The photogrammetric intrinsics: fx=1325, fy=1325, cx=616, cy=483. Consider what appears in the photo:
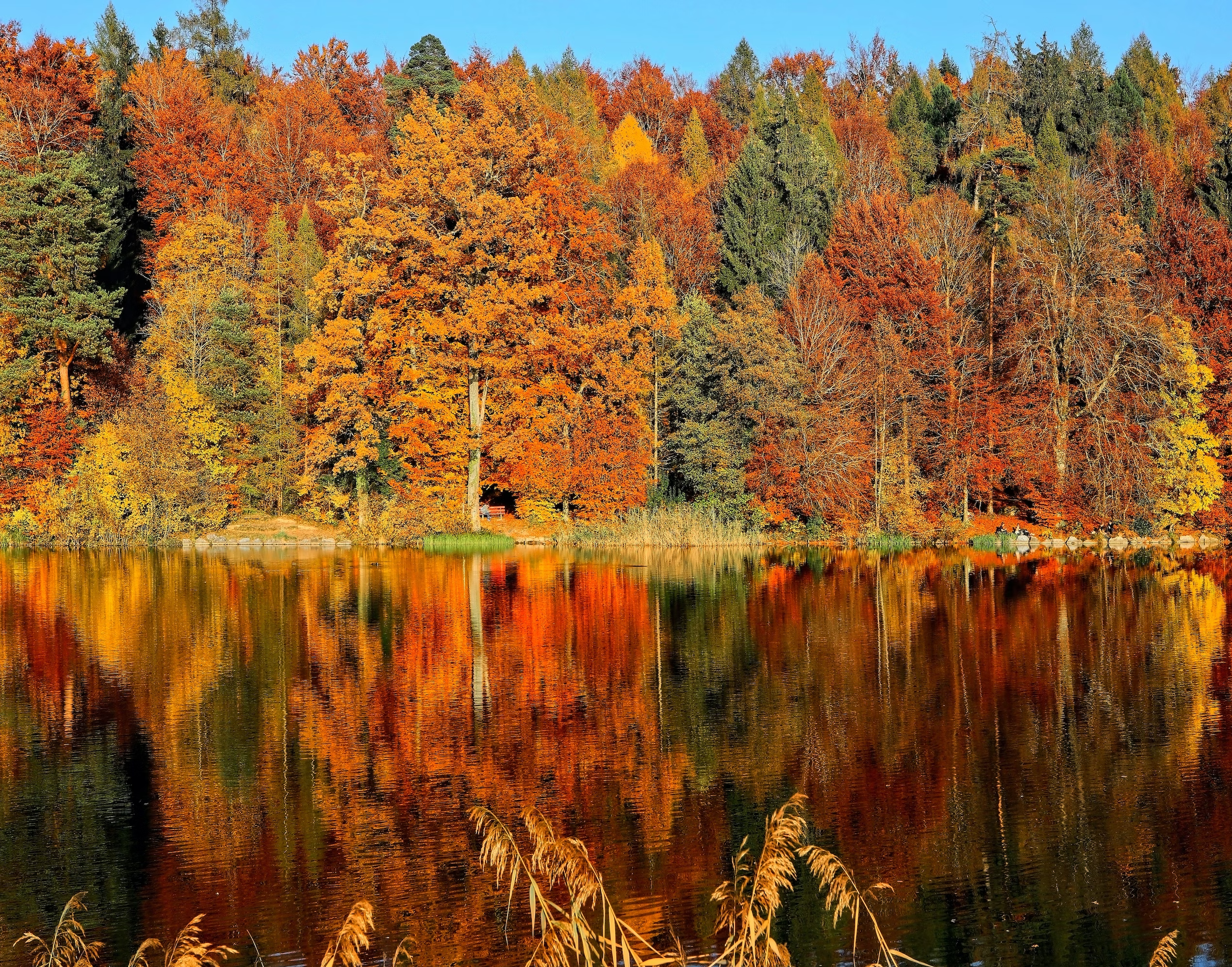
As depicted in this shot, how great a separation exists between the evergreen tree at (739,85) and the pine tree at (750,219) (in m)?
33.9

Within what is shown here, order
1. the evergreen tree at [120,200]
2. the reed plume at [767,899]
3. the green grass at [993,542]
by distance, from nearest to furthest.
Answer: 1. the reed plume at [767,899]
2. the green grass at [993,542]
3. the evergreen tree at [120,200]

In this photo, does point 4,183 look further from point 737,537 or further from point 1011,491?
point 1011,491

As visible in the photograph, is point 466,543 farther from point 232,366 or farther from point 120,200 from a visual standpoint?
point 120,200

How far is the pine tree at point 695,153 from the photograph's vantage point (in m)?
72.3

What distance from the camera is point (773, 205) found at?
172 ft

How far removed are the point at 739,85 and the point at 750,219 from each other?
39.7m

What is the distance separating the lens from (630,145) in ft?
249

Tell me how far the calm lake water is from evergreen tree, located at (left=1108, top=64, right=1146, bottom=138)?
4878cm

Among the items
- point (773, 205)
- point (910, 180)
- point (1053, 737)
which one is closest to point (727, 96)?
point (910, 180)

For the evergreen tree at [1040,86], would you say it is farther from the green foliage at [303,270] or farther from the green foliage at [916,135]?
the green foliage at [303,270]

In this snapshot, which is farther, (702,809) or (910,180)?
(910,180)

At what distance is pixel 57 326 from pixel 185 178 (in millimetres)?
19223

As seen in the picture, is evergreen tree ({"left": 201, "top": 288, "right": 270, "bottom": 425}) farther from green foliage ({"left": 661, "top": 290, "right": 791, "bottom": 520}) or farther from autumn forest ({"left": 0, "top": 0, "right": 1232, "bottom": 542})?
green foliage ({"left": 661, "top": 290, "right": 791, "bottom": 520})

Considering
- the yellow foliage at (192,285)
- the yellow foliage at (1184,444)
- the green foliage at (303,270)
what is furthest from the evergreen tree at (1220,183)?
the yellow foliage at (192,285)
